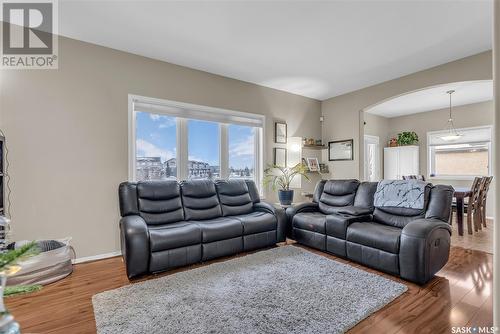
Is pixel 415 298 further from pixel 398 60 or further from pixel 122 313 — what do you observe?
pixel 398 60

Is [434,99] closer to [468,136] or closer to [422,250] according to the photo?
[468,136]

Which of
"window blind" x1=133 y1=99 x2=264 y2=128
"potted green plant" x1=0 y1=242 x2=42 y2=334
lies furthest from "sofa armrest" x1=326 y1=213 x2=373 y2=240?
"potted green plant" x1=0 y1=242 x2=42 y2=334

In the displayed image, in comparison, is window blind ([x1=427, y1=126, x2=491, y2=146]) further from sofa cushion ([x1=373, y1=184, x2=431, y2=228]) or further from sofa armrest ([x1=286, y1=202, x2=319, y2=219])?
sofa armrest ([x1=286, y1=202, x2=319, y2=219])

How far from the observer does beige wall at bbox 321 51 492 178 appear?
11.8 feet

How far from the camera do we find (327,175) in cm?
581

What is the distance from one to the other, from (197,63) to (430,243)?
3.75 meters

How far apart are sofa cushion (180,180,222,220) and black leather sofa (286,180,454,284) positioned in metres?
1.15

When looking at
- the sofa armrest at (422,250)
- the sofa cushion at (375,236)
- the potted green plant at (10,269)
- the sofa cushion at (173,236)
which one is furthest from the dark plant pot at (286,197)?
the potted green plant at (10,269)

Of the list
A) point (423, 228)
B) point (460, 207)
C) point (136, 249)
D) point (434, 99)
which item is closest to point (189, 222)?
point (136, 249)

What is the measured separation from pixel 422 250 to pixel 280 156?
3.09 meters

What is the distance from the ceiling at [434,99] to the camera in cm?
488

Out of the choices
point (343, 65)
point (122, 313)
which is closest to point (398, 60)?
point (343, 65)

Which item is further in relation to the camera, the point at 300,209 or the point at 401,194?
the point at 300,209

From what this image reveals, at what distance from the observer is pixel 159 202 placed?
335 centimetres
